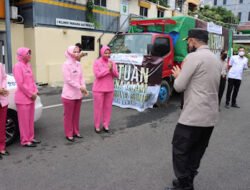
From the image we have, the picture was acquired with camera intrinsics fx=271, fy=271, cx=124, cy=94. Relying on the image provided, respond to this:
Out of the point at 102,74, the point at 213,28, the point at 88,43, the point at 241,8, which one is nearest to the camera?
the point at 102,74

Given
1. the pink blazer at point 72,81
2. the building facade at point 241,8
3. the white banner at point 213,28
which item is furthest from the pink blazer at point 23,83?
the building facade at point 241,8

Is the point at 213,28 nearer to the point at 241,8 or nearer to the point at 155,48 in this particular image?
the point at 155,48

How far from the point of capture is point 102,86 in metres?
5.25

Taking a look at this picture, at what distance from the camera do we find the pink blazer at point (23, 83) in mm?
4176

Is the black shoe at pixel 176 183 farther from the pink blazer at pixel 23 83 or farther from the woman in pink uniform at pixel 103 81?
the pink blazer at pixel 23 83

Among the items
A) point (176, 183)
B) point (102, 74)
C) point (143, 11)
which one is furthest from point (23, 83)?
point (143, 11)

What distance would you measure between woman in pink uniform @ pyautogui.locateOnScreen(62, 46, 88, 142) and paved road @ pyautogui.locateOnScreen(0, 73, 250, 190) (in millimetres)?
441

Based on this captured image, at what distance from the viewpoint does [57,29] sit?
12.3 m

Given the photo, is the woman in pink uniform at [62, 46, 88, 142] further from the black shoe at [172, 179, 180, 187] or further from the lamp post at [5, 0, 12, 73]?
the lamp post at [5, 0, 12, 73]

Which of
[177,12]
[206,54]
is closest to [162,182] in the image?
[206,54]

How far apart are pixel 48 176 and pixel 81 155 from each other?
2.56ft

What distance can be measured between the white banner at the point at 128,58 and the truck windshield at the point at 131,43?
56 centimetres

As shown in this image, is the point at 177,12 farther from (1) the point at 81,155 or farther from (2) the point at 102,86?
(1) the point at 81,155

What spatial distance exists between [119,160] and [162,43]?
15.8ft
